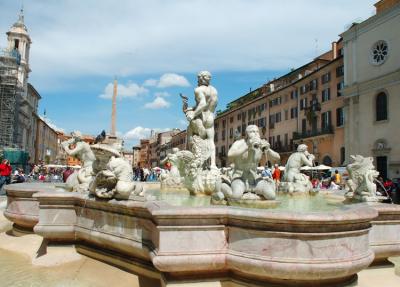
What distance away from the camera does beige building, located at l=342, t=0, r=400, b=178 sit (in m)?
28.8

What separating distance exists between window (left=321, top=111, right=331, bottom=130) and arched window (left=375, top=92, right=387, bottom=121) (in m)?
7.02

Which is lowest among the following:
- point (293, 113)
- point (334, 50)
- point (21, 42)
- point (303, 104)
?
point (293, 113)

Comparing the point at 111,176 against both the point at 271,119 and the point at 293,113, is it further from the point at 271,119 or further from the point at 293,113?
the point at 271,119

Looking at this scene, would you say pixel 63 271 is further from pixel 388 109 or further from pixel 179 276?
pixel 388 109

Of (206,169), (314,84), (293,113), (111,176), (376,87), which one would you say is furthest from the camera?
(293,113)

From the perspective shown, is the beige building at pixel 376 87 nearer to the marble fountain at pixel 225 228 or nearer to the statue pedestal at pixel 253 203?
the marble fountain at pixel 225 228

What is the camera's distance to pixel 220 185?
549cm

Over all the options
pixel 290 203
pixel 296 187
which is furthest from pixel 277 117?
pixel 290 203

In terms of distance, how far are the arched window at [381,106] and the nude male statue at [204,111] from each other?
988 inches

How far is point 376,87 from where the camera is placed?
30766 mm

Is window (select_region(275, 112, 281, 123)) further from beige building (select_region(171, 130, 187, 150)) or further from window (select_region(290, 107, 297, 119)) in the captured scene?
beige building (select_region(171, 130, 187, 150))

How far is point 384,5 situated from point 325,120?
11788 mm

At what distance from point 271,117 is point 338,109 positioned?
12922mm

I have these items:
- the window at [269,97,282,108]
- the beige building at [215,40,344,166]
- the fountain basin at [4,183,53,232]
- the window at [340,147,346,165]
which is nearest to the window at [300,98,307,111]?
the beige building at [215,40,344,166]
